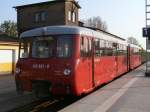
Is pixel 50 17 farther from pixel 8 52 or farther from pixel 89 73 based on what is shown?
pixel 89 73

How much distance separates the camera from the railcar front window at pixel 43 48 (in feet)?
42.4

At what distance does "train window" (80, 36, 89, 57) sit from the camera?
42.7ft

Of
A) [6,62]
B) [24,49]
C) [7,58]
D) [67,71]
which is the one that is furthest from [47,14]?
[67,71]

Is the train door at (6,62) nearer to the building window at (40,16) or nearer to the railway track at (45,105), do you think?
the railway track at (45,105)

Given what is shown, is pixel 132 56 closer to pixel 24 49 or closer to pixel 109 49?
pixel 109 49

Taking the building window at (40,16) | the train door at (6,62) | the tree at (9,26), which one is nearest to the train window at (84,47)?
the train door at (6,62)

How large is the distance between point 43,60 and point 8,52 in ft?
70.6

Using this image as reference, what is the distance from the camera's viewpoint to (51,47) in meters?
12.9

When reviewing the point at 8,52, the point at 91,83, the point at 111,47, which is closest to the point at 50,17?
the point at 8,52

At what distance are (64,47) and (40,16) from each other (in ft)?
151

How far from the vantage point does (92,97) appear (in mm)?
13023


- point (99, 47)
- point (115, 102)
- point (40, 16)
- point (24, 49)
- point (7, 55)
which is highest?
point (40, 16)

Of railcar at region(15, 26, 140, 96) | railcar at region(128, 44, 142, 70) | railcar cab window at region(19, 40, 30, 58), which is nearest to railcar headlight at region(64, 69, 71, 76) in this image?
railcar at region(15, 26, 140, 96)

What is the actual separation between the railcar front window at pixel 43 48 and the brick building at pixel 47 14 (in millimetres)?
42131
